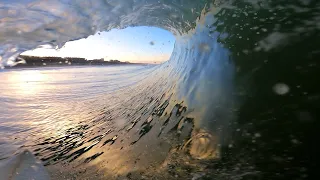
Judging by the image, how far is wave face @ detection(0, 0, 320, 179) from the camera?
1.96 metres

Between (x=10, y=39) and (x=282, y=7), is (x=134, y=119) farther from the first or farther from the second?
(x=282, y=7)

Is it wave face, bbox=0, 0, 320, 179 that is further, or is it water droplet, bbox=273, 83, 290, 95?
water droplet, bbox=273, 83, 290, 95

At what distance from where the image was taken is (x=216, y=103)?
101 inches

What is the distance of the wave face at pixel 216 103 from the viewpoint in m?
1.96

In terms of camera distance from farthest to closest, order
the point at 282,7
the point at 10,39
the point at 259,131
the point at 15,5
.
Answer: the point at 10,39, the point at 15,5, the point at 282,7, the point at 259,131

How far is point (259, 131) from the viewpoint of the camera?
2.11m

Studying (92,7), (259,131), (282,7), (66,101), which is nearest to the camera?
(259,131)

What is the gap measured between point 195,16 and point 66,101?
3.47 m

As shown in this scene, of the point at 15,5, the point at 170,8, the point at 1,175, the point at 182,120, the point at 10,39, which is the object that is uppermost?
the point at 170,8

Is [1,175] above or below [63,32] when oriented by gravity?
below

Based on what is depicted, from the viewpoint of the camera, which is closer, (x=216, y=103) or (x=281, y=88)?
(x=281, y=88)

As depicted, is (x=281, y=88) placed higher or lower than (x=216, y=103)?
higher

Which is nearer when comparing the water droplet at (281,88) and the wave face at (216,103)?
the wave face at (216,103)

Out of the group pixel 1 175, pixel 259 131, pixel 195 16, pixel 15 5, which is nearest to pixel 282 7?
pixel 259 131
